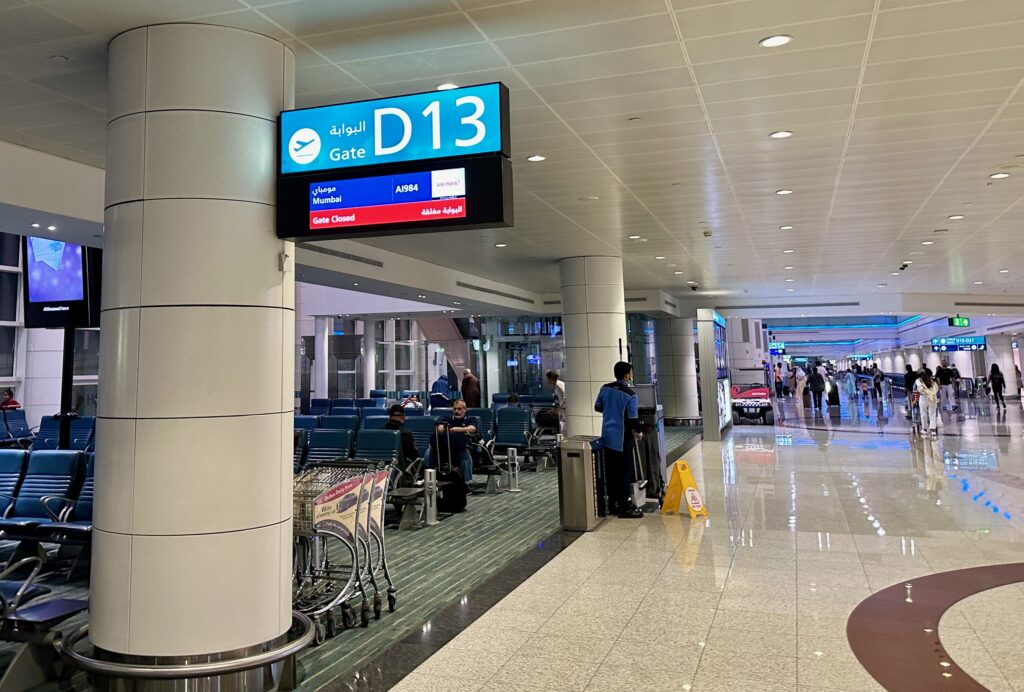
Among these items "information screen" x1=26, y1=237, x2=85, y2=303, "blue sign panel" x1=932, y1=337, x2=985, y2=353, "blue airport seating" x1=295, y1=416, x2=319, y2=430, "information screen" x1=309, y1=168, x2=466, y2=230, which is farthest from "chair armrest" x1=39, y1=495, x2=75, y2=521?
"blue sign panel" x1=932, y1=337, x2=985, y2=353

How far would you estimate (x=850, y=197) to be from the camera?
857cm

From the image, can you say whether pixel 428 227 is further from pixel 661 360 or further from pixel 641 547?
pixel 661 360

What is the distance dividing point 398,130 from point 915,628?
4420mm

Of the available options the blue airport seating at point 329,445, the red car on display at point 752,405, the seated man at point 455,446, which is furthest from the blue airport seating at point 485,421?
the red car on display at point 752,405

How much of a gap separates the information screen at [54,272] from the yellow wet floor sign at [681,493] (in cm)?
905

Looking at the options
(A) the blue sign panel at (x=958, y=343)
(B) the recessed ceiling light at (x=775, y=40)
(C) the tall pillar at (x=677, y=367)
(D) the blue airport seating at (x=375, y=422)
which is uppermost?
(B) the recessed ceiling light at (x=775, y=40)

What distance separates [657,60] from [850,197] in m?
5.11

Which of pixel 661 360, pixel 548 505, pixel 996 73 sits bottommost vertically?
pixel 548 505

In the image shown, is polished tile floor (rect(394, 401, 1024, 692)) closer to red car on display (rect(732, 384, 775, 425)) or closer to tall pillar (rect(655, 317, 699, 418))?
tall pillar (rect(655, 317, 699, 418))

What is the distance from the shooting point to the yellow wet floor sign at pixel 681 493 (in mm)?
8117

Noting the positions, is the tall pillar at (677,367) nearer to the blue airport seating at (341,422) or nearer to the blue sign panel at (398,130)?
the blue airport seating at (341,422)

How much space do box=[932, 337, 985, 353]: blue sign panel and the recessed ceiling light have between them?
120 feet

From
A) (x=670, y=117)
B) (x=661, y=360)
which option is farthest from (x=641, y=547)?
(x=661, y=360)

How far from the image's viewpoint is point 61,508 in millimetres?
6152
